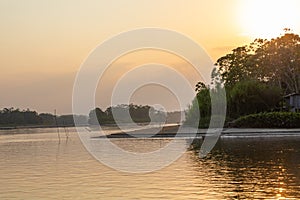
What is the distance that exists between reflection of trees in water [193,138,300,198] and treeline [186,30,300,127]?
29.9 meters

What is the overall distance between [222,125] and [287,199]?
43416 mm

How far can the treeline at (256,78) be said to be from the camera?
6075 cm

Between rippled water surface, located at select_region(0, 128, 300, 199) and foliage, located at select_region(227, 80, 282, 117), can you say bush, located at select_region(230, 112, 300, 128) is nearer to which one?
foliage, located at select_region(227, 80, 282, 117)

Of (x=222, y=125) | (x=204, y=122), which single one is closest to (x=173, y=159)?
(x=222, y=125)

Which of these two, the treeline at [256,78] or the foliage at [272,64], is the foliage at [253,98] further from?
the foliage at [272,64]

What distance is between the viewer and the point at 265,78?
7244 centimetres

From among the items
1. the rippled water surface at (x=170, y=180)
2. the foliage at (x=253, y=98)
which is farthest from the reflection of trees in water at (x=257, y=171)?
the foliage at (x=253, y=98)

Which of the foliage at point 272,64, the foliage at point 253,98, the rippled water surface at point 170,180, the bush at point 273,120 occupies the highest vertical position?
the foliage at point 272,64

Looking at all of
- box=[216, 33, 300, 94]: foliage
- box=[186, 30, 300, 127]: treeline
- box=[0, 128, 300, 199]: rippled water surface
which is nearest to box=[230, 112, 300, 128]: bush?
box=[186, 30, 300, 127]: treeline

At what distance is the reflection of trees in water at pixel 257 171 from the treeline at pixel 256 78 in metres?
29.9

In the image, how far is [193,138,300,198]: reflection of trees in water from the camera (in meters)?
15.7

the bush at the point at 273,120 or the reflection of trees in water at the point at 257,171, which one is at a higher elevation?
the bush at the point at 273,120

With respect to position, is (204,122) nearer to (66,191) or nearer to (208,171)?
(208,171)

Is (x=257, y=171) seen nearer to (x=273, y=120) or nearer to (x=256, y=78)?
(x=273, y=120)
